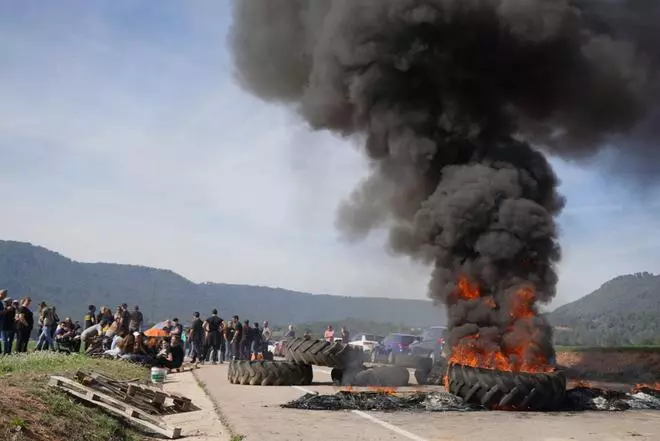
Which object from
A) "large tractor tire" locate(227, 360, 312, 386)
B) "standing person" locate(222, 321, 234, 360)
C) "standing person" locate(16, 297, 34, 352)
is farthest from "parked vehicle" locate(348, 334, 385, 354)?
"standing person" locate(16, 297, 34, 352)

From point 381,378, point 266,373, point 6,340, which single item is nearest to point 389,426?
point 266,373

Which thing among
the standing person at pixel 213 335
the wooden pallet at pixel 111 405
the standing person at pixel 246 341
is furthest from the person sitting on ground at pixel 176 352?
the wooden pallet at pixel 111 405

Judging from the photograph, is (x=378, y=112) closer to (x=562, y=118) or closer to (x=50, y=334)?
(x=562, y=118)

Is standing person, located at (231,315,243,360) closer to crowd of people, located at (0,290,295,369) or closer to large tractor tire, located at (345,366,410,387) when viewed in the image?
crowd of people, located at (0,290,295,369)

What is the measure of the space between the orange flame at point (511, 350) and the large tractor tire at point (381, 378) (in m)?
2.69

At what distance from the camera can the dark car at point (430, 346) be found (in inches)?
1093

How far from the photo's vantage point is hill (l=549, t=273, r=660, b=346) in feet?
161

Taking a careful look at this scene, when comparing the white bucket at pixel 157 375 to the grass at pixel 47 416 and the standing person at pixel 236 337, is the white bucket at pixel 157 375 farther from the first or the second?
the standing person at pixel 236 337

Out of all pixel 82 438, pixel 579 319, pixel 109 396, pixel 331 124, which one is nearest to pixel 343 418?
pixel 109 396

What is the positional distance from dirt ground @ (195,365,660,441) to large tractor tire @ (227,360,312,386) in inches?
140

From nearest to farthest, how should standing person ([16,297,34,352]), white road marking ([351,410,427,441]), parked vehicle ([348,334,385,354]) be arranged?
white road marking ([351,410,427,441]) → standing person ([16,297,34,352]) → parked vehicle ([348,334,385,354])

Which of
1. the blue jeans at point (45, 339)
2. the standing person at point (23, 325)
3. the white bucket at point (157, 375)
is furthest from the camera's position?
the blue jeans at point (45, 339)

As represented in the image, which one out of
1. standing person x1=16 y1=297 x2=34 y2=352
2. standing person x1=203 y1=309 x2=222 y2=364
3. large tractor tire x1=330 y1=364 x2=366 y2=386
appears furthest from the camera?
standing person x1=203 y1=309 x2=222 y2=364

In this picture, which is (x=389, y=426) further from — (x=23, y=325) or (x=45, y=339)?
(x=45, y=339)
